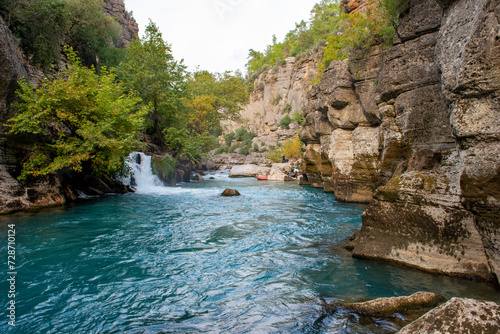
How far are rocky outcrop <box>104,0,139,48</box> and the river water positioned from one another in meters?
27.9

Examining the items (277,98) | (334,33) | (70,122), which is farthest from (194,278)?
(277,98)

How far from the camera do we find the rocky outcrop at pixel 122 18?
99.7 feet

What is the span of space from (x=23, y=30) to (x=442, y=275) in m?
17.5

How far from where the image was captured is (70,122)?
36.6ft

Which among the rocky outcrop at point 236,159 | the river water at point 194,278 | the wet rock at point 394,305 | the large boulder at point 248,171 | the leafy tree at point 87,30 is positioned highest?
the leafy tree at point 87,30

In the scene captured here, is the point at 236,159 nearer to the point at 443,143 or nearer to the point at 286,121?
the point at 286,121

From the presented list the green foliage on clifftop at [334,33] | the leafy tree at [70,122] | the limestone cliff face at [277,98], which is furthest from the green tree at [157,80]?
the limestone cliff face at [277,98]

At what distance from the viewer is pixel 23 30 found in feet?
41.1

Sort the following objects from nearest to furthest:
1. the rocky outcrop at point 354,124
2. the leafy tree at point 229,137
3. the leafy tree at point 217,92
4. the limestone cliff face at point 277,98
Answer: the rocky outcrop at point 354,124
the leafy tree at point 217,92
the limestone cliff face at point 277,98
the leafy tree at point 229,137

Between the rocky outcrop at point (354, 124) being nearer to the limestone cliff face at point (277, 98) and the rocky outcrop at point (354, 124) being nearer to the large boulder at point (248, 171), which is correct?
the large boulder at point (248, 171)

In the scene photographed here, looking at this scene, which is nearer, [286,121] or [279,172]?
[279,172]

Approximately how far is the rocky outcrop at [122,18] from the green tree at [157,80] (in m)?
9.46

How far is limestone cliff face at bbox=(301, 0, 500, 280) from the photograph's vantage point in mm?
3857

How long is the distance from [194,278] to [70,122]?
9.76 m
